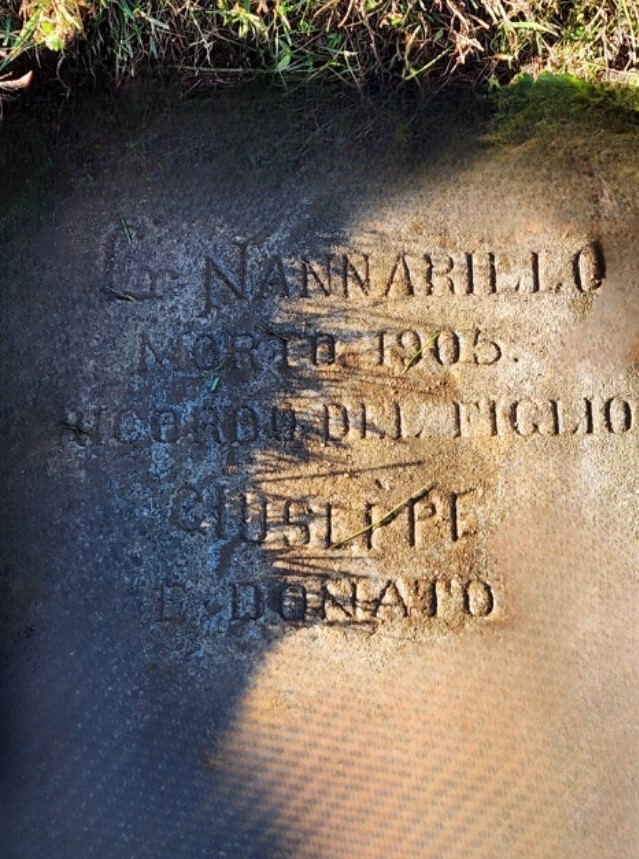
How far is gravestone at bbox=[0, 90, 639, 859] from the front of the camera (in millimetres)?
2156

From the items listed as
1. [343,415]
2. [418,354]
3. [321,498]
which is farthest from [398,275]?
[321,498]

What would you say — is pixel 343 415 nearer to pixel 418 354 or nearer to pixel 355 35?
pixel 418 354

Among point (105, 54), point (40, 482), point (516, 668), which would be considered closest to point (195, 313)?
point (40, 482)

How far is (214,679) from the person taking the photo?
2221 millimetres

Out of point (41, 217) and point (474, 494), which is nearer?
point (474, 494)

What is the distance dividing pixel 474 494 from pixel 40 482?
4.03 ft

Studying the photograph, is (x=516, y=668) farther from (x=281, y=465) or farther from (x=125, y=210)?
(x=125, y=210)

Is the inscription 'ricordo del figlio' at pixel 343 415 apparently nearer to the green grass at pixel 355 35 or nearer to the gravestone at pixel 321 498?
the gravestone at pixel 321 498

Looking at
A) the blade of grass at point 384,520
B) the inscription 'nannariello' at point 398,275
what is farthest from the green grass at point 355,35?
the blade of grass at point 384,520

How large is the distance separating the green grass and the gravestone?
16cm

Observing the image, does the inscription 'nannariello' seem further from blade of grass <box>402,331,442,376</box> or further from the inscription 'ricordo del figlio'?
blade of grass <box>402,331,442,376</box>

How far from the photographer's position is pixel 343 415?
7.57ft

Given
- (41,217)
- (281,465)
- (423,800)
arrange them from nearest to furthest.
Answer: (423,800)
(281,465)
(41,217)

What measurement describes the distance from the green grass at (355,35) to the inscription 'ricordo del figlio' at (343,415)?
1.83 feet
